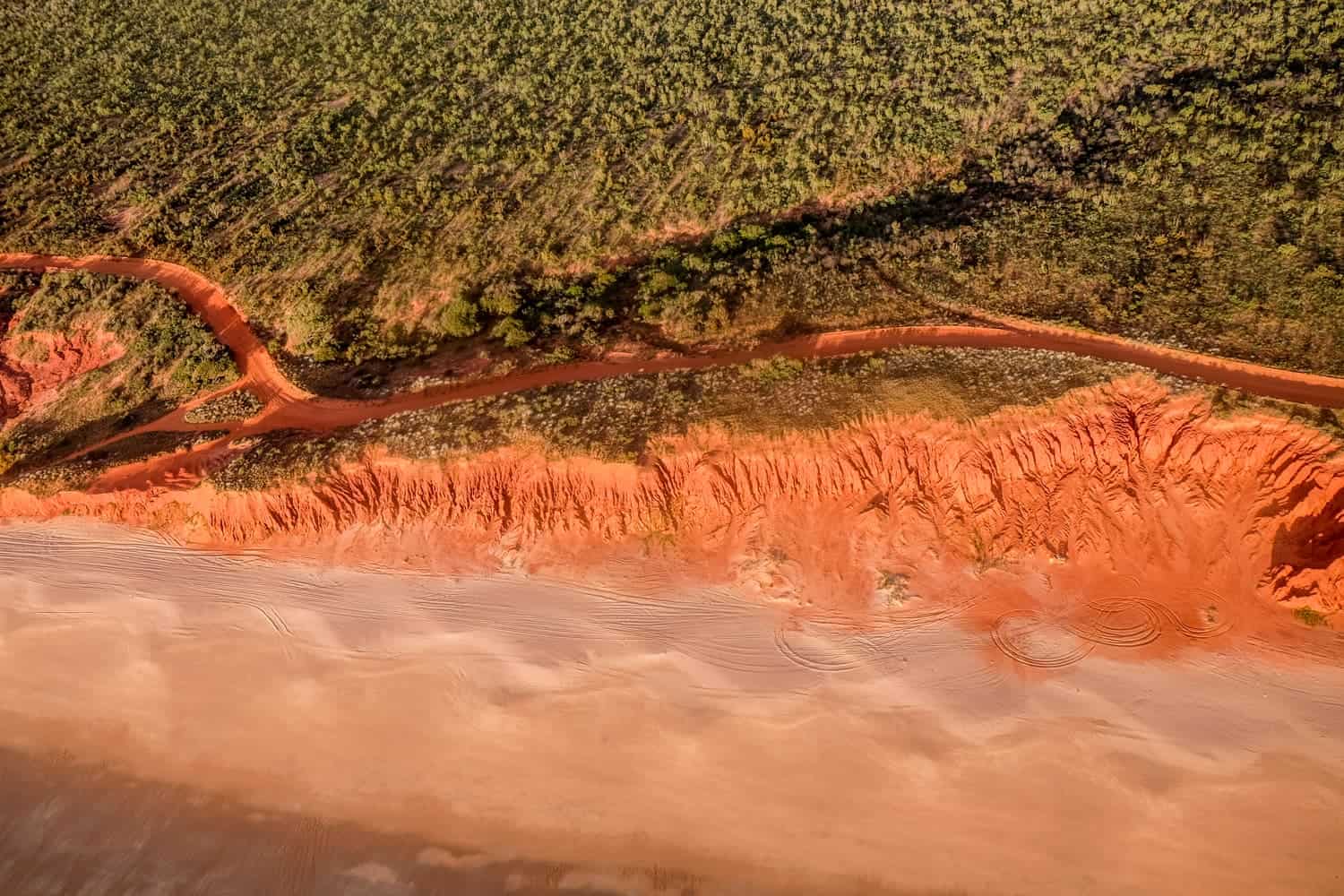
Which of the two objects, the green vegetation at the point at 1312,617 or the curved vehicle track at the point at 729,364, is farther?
the curved vehicle track at the point at 729,364

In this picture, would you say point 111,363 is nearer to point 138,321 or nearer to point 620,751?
point 138,321

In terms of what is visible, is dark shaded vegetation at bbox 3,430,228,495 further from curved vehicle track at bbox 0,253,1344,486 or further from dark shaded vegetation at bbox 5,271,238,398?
dark shaded vegetation at bbox 5,271,238,398

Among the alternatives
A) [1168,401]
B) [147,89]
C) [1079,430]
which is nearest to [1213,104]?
[1168,401]

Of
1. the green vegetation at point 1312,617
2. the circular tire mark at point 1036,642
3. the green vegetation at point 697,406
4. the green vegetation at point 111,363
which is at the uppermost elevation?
the green vegetation at point 111,363

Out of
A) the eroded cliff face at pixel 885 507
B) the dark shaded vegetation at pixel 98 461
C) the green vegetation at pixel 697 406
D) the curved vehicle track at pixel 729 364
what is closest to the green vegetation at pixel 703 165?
the curved vehicle track at pixel 729 364

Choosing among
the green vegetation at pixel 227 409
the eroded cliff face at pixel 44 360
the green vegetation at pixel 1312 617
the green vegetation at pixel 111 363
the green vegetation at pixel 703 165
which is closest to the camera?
the green vegetation at pixel 1312 617

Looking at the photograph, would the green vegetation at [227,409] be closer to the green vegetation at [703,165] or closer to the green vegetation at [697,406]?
the green vegetation at [697,406]

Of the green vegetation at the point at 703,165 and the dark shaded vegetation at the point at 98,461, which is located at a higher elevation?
the green vegetation at the point at 703,165

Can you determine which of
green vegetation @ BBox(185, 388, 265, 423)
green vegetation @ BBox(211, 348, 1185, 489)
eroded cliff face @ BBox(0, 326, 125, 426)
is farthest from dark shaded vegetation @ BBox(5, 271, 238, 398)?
green vegetation @ BBox(211, 348, 1185, 489)
